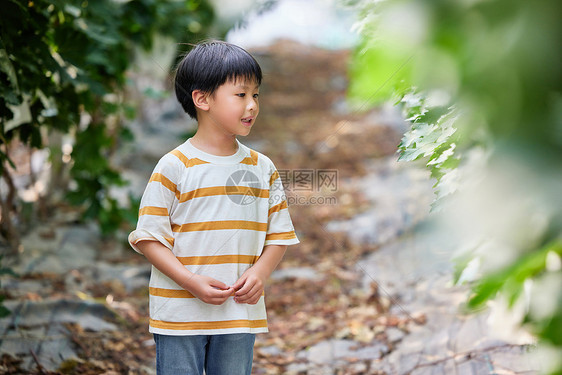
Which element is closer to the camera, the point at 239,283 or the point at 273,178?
the point at 239,283

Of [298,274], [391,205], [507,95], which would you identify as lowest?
[507,95]

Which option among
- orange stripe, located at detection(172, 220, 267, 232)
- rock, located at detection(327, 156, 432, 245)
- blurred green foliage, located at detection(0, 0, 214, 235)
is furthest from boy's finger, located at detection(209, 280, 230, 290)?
rock, located at detection(327, 156, 432, 245)

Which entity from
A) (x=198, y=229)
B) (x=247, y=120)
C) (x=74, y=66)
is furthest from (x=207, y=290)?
(x=74, y=66)

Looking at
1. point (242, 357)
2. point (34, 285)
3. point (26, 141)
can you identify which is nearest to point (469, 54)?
point (242, 357)

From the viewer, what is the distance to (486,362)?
5.90 feet

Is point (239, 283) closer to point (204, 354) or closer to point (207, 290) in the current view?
point (207, 290)

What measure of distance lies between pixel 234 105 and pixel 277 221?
29 cm

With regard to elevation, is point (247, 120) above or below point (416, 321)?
above

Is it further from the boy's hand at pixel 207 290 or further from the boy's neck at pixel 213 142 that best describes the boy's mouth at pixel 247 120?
the boy's hand at pixel 207 290

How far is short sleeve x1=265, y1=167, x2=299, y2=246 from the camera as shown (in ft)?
4.26

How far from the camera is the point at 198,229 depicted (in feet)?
3.99

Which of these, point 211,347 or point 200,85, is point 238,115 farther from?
point 211,347

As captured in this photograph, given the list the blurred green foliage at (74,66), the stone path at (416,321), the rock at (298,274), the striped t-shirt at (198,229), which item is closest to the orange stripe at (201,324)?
the striped t-shirt at (198,229)

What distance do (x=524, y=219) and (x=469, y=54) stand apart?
0.14m
